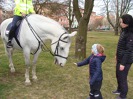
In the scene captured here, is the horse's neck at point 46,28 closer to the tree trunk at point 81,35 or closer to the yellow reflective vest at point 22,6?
the yellow reflective vest at point 22,6

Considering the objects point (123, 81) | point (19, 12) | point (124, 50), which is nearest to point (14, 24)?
point (19, 12)

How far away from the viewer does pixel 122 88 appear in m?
5.39

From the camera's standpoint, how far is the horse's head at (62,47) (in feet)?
17.7

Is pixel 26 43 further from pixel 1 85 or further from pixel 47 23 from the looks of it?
pixel 1 85

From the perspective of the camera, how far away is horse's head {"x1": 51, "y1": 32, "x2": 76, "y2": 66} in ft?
17.7

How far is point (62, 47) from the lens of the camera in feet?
17.8

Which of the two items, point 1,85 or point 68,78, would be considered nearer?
point 1,85

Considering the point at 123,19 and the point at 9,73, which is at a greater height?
the point at 123,19

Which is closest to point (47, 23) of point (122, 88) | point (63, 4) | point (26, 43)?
point (26, 43)

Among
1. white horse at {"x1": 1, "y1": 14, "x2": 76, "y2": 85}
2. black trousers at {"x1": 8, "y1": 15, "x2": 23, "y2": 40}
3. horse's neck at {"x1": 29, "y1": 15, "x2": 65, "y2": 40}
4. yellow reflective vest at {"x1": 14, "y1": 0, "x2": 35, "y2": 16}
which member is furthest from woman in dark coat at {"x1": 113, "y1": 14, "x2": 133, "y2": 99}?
black trousers at {"x1": 8, "y1": 15, "x2": 23, "y2": 40}

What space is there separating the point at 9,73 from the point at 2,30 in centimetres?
136

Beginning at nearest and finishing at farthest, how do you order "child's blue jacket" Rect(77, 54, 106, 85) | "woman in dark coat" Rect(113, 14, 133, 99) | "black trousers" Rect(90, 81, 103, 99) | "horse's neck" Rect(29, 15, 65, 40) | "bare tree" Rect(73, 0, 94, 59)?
1. "child's blue jacket" Rect(77, 54, 106, 85)
2. "black trousers" Rect(90, 81, 103, 99)
3. "woman in dark coat" Rect(113, 14, 133, 99)
4. "horse's neck" Rect(29, 15, 65, 40)
5. "bare tree" Rect(73, 0, 94, 59)

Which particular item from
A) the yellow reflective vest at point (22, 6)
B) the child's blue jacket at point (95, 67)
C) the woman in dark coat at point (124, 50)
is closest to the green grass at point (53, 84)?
the woman in dark coat at point (124, 50)

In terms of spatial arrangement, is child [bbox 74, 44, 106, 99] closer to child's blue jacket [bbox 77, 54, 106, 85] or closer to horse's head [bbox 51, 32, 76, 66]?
child's blue jacket [bbox 77, 54, 106, 85]
